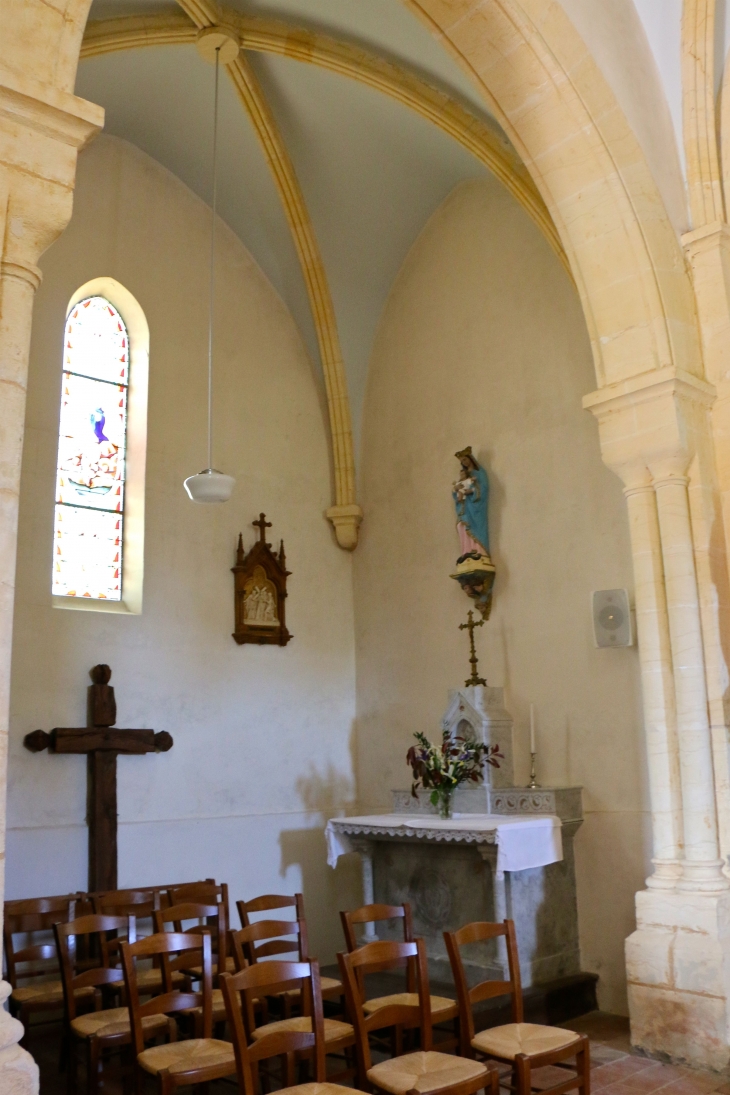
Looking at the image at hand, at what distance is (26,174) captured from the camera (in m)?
3.27

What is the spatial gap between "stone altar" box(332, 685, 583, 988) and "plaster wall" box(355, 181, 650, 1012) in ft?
0.69

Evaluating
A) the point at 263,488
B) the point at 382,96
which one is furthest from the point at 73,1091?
the point at 382,96

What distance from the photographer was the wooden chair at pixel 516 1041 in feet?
13.3

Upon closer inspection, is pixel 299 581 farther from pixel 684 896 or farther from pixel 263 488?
pixel 684 896

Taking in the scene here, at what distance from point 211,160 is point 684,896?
723cm

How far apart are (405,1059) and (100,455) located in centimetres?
584

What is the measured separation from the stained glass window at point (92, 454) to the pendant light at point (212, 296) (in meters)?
0.78

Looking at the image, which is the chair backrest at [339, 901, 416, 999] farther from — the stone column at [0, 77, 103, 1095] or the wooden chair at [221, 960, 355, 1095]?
the stone column at [0, 77, 103, 1095]

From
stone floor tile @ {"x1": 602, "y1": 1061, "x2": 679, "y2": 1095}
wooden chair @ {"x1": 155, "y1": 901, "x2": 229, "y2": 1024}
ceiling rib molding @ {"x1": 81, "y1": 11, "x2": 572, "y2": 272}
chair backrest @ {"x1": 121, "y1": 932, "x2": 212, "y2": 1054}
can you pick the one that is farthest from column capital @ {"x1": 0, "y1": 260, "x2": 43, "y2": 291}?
ceiling rib molding @ {"x1": 81, "y1": 11, "x2": 572, "y2": 272}

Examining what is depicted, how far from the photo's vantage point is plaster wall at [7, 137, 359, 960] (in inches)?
300

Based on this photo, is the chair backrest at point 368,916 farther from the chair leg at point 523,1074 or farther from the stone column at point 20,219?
the stone column at point 20,219

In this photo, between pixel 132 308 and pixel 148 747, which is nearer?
pixel 148 747

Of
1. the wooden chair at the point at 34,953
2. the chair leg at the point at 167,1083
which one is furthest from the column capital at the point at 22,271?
the wooden chair at the point at 34,953

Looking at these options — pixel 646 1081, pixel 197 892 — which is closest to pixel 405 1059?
pixel 646 1081
